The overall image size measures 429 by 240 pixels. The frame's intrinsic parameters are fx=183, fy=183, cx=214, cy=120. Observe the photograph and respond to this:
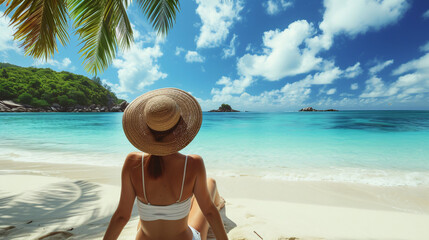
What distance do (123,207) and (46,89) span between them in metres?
70.2

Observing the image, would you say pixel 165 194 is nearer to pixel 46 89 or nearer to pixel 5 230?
pixel 5 230

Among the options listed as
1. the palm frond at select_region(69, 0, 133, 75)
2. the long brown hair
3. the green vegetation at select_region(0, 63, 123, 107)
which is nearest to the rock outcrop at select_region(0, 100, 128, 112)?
the green vegetation at select_region(0, 63, 123, 107)

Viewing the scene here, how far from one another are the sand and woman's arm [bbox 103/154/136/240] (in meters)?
1.01

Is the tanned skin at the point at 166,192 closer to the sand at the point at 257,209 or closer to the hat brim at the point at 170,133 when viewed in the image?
the hat brim at the point at 170,133

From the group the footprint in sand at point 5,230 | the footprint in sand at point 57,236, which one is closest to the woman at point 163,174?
the footprint in sand at point 57,236

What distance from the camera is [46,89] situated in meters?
52.2

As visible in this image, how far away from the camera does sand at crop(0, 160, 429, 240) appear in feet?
6.55

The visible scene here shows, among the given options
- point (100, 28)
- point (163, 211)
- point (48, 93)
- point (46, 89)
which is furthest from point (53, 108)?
point (163, 211)

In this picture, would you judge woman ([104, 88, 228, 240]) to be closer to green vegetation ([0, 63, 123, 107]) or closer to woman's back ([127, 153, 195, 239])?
woman's back ([127, 153, 195, 239])

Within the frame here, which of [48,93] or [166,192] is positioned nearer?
[166,192]

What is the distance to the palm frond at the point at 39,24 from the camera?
108 inches

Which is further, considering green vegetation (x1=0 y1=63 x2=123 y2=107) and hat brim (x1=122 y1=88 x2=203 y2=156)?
green vegetation (x1=0 y1=63 x2=123 y2=107)

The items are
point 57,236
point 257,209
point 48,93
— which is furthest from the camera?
point 48,93

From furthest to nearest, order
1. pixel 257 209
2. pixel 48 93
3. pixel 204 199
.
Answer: pixel 48 93 < pixel 257 209 < pixel 204 199
